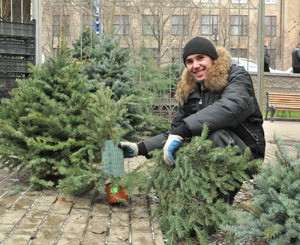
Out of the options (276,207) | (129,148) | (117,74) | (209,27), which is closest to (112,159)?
(129,148)

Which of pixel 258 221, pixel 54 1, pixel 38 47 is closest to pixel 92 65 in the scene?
pixel 38 47

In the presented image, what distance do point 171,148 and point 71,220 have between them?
103cm

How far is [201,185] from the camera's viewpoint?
293cm

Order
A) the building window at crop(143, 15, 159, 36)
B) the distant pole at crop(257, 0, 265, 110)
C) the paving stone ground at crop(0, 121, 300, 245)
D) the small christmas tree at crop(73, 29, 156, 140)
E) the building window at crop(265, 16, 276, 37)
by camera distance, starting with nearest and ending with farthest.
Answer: the paving stone ground at crop(0, 121, 300, 245) < the small christmas tree at crop(73, 29, 156, 140) < the distant pole at crop(257, 0, 265, 110) < the building window at crop(143, 15, 159, 36) < the building window at crop(265, 16, 276, 37)

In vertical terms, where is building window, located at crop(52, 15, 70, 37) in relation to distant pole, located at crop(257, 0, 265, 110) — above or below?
above

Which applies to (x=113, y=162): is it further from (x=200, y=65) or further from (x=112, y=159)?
(x=200, y=65)

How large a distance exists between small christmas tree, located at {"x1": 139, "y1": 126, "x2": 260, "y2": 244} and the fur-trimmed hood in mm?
631

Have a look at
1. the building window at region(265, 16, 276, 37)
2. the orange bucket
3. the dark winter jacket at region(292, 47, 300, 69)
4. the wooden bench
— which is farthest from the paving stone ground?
the building window at region(265, 16, 276, 37)

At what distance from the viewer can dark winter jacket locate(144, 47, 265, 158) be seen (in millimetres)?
3195

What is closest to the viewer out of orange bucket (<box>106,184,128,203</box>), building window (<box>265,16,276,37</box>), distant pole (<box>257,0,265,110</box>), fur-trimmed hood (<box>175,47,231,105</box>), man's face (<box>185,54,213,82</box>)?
fur-trimmed hood (<box>175,47,231,105</box>)

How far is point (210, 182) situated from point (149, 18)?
6.81 m

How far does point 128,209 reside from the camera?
371cm

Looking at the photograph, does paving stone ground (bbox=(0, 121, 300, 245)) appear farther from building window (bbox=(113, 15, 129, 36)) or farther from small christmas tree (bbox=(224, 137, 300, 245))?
Answer: building window (bbox=(113, 15, 129, 36))

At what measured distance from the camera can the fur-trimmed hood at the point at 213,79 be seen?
3.39 m
